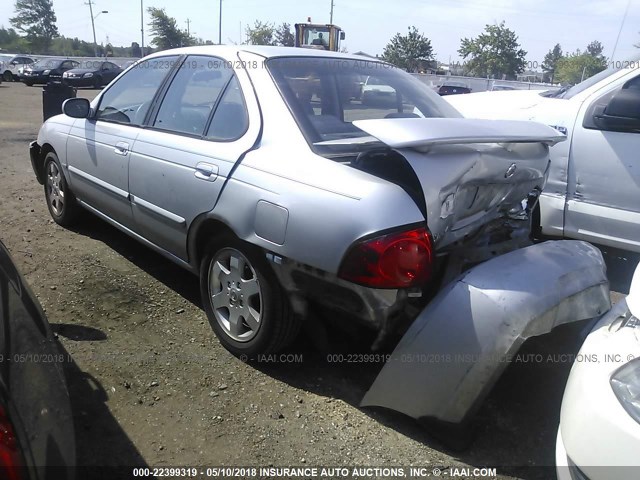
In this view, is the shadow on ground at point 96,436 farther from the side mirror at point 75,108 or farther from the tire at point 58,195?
the tire at point 58,195

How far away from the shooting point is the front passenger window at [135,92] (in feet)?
12.4

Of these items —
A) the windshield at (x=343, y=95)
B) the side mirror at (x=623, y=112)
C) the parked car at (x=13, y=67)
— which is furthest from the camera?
the parked car at (x=13, y=67)

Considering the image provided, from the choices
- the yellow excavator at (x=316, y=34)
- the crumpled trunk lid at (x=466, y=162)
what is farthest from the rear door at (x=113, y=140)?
the yellow excavator at (x=316, y=34)

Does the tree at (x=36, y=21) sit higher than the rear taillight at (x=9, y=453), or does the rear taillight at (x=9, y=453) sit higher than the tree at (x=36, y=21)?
the tree at (x=36, y=21)

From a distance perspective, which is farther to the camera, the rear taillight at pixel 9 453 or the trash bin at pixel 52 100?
the trash bin at pixel 52 100

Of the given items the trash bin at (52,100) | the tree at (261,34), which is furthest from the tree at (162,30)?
the trash bin at (52,100)

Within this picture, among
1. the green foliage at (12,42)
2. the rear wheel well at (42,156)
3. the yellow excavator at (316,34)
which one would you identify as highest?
the green foliage at (12,42)

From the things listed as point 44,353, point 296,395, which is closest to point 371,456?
point 296,395

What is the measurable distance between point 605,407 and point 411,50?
6018 cm

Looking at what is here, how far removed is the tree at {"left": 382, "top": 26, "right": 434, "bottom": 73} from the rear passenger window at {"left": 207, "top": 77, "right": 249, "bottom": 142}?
55.8 m

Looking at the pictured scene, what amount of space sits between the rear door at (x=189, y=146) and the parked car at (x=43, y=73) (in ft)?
89.8

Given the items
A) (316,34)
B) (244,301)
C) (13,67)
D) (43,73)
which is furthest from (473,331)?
(13,67)

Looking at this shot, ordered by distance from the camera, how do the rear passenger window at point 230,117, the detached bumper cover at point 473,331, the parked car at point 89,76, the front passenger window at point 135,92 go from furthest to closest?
the parked car at point 89,76, the front passenger window at point 135,92, the rear passenger window at point 230,117, the detached bumper cover at point 473,331

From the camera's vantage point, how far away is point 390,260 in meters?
2.24
